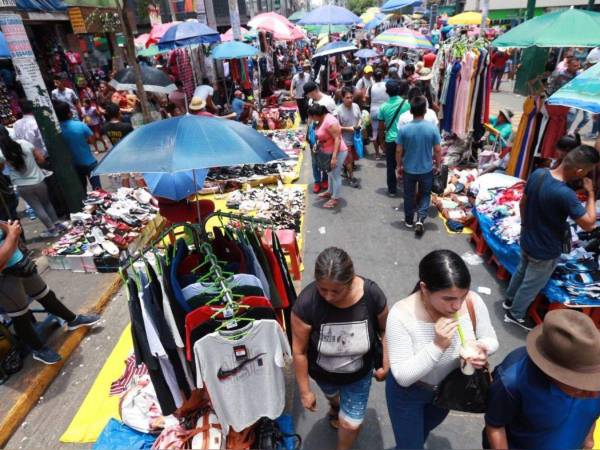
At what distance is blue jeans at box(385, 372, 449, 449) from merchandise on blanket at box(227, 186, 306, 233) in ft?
13.7

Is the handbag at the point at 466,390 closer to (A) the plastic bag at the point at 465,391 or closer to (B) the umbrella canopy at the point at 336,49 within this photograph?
(A) the plastic bag at the point at 465,391

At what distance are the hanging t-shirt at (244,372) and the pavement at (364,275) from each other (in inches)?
27.1

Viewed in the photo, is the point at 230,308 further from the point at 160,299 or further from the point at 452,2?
the point at 452,2

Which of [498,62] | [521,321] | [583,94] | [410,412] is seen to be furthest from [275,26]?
[410,412]

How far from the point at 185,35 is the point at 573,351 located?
36.5 feet

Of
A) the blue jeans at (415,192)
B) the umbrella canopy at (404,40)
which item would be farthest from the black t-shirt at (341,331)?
the umbrella canopy at (404,40)

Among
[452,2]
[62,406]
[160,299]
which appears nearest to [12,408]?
[62,406]

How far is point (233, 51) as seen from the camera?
10.8 metres

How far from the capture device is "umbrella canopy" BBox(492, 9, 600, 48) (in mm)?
5129

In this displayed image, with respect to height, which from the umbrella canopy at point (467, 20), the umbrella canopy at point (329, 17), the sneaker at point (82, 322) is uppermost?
the umbrella canopy at point (329, 17)

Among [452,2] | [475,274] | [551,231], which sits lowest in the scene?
[475,274]

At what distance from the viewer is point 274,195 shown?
7.48m

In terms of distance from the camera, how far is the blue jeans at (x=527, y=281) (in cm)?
370

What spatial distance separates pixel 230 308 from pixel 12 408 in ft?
8.49
